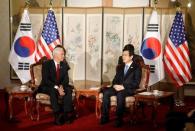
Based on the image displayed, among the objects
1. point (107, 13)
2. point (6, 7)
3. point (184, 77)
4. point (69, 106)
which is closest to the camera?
point (69, 106)

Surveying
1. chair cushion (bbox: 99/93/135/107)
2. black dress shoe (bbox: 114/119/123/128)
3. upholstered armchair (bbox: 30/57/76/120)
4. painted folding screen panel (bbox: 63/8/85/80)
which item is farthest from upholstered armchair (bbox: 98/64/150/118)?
painted folding screen panel (bbox: 63/8/85/80)

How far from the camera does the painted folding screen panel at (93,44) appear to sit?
324 inches

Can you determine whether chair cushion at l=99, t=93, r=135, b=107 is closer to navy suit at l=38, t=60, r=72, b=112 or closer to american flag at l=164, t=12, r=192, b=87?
navy suit at l=38, t=60, r=72, b=112

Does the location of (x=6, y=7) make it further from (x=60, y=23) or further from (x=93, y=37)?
(x=93, y=37)

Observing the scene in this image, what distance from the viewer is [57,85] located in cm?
645

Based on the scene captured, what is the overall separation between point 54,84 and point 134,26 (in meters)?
2.57

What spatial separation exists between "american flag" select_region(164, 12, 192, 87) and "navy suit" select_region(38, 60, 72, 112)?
2247 millimetres

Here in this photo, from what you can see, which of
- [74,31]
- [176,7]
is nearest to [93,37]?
[74,31]

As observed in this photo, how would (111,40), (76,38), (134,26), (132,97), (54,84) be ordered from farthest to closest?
(76,38)
(111,40)
(134,26)
(54,84)
(132,97)

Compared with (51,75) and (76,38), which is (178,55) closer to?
(76,38)

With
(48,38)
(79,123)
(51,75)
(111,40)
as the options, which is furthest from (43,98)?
(111,40)

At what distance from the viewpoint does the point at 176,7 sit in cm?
791

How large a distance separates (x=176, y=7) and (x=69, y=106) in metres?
3.29

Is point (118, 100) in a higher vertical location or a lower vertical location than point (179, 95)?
higher
